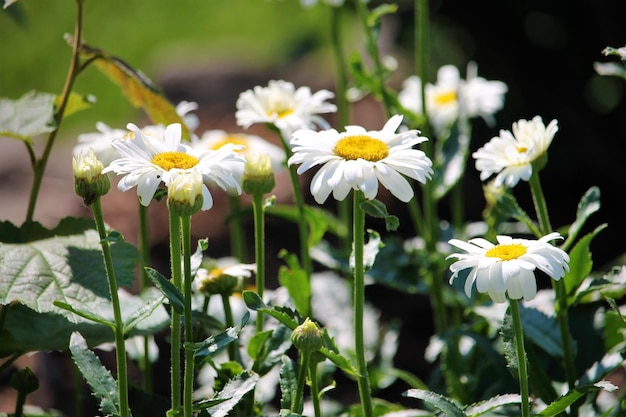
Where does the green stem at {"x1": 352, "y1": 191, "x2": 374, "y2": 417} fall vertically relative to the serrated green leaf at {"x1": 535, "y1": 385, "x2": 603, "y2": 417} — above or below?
above

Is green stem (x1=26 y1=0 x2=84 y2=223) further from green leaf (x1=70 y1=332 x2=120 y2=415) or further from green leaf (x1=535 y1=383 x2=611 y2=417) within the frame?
green leaf (x1=535 y1=383 x2=611 y2=417)

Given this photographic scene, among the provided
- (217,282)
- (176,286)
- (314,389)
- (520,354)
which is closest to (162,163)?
(176,286)

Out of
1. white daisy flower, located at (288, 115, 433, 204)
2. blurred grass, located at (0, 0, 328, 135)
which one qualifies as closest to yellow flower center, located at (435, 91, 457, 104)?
white daisy flower, located at (288, 115, 433, 204)

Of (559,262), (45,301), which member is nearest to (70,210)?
(45,301)

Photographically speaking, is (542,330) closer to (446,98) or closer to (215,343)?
(215,343)

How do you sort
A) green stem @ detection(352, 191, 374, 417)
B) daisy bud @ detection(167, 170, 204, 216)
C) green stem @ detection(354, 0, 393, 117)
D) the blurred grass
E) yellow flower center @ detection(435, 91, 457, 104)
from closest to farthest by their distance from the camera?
daisy bud @ detection(167, 170, 204, 216)
green stem @ detection(352, 191, 374, 417)
green stem @ detection(354, 0, 393, 117)
yellow flower center @ detection(435, 91, 457, 104)
the blurred grass

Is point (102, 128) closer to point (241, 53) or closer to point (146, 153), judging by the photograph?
point (146, 153)
